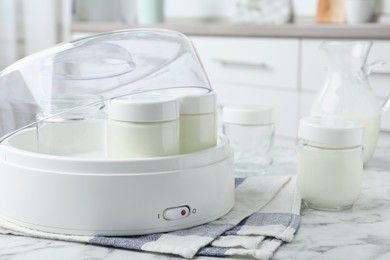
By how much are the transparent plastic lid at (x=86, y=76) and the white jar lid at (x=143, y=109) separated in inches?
2.1

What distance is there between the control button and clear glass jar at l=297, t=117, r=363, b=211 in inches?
7.7

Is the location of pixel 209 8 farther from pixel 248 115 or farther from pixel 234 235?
pixel 234 235

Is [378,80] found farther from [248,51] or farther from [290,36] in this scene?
[248,51]

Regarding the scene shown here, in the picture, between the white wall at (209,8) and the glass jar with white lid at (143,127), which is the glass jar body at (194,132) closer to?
the glass jar with white lid at (143,127)

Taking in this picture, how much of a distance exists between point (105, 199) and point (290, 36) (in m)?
1.71

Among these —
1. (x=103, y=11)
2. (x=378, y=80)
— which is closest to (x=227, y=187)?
(x=378, y=80)

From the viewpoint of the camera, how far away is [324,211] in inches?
33.6

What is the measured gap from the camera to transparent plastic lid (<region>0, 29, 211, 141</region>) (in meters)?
0.82

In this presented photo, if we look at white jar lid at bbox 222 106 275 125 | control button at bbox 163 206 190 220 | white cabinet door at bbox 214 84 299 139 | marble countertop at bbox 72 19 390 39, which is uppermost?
marble countertop at bbox 72 19 390 39

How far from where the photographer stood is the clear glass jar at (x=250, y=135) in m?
1.05

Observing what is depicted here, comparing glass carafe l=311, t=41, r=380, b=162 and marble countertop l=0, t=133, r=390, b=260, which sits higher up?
glass carafe l=311, t=41, r=380, b=162

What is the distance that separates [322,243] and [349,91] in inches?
17.6

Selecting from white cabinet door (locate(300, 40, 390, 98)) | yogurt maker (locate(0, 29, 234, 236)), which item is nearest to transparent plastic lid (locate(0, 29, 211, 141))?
yogurt maker (locate(0, 29, 234, 236))

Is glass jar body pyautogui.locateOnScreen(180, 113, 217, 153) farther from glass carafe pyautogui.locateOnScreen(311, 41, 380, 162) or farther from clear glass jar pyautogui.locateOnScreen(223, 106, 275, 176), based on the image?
glass carafe pyautogui.locateOnScreen(311, 41, 380, 162)
